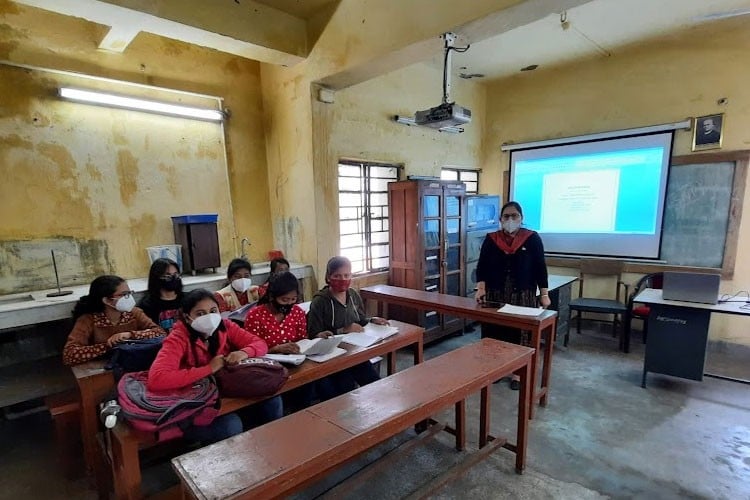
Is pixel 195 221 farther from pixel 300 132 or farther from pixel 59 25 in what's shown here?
pixel 59 25

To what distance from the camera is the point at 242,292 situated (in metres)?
2.97

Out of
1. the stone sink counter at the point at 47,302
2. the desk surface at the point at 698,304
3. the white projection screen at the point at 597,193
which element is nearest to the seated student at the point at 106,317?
the stone sink counter at the point at 47,302

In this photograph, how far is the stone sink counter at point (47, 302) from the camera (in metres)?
2.23

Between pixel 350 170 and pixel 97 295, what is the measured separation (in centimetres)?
260

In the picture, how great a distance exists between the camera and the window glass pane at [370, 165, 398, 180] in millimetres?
4311

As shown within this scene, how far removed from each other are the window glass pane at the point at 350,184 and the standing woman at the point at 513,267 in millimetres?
1657

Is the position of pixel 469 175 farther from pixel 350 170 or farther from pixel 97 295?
pixel 97 295

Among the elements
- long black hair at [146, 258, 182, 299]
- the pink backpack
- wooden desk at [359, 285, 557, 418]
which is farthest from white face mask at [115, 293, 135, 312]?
wooden desk at [359, 285, 557, 418]

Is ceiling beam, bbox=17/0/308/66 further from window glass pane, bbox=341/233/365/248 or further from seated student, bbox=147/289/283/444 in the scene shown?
seated student, bbox=147/289/283/444

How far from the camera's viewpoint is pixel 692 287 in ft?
9.71

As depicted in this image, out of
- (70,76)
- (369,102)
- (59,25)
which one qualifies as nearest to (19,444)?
(70,76)

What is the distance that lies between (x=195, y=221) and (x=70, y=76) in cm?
139

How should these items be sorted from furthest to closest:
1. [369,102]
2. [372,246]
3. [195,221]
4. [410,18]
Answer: [372,246], [369,102], [195,221], [410,18]

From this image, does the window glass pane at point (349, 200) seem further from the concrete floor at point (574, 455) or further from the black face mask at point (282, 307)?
the concrete floor at point (574, 455)
